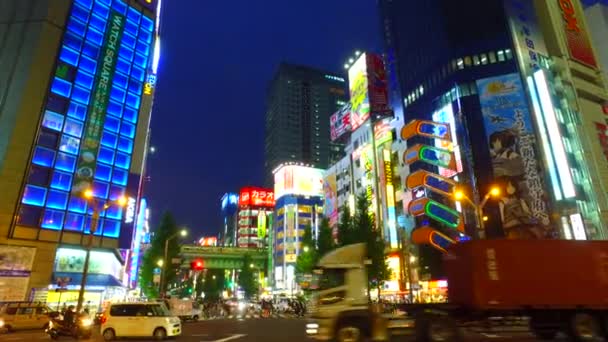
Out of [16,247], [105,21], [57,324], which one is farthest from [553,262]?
[105,21]

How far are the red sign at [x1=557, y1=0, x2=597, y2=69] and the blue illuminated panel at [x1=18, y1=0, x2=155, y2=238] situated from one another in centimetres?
6173

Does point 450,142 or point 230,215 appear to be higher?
point 230,215

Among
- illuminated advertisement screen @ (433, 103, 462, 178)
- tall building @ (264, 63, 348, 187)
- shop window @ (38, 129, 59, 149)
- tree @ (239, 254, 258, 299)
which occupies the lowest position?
tree @ (239, 254, 258, 299)

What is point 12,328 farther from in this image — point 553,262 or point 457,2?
point 457,2

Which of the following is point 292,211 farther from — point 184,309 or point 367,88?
point 184,309

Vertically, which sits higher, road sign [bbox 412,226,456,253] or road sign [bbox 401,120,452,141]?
road sign [bbox 401,120,452,141]

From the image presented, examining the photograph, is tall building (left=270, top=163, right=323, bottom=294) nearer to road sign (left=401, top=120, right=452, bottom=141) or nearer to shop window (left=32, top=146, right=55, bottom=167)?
road sign (left=401, top=120, right=452, bottom=141)

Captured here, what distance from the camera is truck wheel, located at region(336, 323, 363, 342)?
12.3 m

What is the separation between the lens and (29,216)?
36062mm

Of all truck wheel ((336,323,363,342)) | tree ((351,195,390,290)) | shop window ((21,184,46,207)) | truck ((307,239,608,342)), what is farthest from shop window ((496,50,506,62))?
shop window ((21,184,46,207))

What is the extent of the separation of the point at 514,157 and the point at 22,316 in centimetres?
5173

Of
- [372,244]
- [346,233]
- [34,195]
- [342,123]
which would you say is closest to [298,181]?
[342,123]

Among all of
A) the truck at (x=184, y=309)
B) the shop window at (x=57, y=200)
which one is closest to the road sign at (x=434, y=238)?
the truck at (x=184, y=309)

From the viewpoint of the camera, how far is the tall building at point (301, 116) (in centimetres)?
16962
